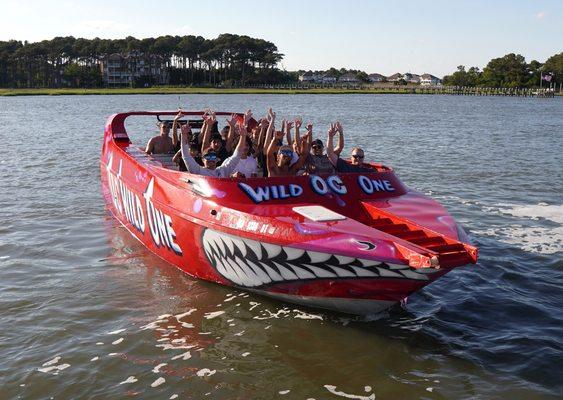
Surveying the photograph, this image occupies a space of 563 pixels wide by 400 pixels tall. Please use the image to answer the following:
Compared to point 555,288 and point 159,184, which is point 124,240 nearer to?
point 159,184

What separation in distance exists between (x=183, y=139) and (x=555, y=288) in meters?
5.30

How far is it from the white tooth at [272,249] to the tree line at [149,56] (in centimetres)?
11881

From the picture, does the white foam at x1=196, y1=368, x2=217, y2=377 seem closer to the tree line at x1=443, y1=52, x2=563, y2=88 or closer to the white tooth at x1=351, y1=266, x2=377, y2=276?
the white tooth at x1=351, y1=266, x2=377, y2=276

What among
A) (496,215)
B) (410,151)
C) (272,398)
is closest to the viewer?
(272,398)

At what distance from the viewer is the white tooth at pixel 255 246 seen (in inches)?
244

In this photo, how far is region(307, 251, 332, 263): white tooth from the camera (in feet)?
18.8

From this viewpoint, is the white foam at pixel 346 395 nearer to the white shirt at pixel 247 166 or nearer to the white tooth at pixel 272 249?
the white tooth at pixel 272 249

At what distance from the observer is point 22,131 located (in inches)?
1167

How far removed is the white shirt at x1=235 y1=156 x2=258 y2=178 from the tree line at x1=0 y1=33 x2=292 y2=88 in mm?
116739

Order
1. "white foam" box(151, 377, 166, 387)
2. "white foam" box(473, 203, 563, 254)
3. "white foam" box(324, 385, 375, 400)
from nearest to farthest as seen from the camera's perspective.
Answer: "white foam" box(324, 385, 375, 400), "white foam" box(151, 377, 166, 387), "white foam" box(473, 203, 563, 254)

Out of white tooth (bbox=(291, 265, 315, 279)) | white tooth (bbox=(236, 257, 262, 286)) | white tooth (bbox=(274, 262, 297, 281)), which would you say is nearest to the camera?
white tooth (bbox=(291, 265, 315, 279))

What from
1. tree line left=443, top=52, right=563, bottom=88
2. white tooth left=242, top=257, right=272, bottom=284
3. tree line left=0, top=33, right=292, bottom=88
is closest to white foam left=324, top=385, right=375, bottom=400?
white tooth left=242, top=257, right=272, bottom=284

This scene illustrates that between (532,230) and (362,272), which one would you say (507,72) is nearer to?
(532,230)

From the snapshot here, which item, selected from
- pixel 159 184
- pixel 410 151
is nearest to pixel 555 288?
pixel 159 184
